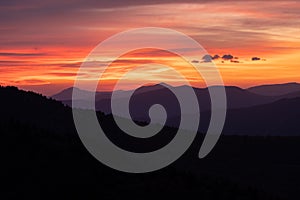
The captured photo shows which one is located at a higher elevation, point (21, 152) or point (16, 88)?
point (16, 88)

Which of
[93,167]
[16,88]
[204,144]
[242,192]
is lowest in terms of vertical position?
[242,192]

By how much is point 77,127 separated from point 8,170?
3190 centimetres

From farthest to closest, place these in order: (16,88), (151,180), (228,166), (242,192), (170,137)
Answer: (170,137) < (16,88) < (228,166) < (242,192) < (151,180)

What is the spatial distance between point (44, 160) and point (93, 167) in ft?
10.9

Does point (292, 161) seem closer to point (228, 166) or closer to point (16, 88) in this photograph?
point (228, 166)

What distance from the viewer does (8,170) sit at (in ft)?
122

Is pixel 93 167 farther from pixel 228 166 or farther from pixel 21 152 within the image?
pixel 228 166

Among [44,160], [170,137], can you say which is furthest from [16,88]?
[44,160]

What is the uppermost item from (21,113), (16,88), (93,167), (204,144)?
(16,88)

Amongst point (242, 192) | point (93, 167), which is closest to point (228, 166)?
point (242, 192)

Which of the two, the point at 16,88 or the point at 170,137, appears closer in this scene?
the point at 16,88

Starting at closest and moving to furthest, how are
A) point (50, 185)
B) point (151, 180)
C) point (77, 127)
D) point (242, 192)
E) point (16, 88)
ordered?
point (50, 185), point (151, 180), point (242, 192), point (77, 127), point (16, 88)

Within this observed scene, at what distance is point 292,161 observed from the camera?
7944cm

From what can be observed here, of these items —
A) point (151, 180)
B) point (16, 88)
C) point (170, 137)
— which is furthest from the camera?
point (170, 137)
